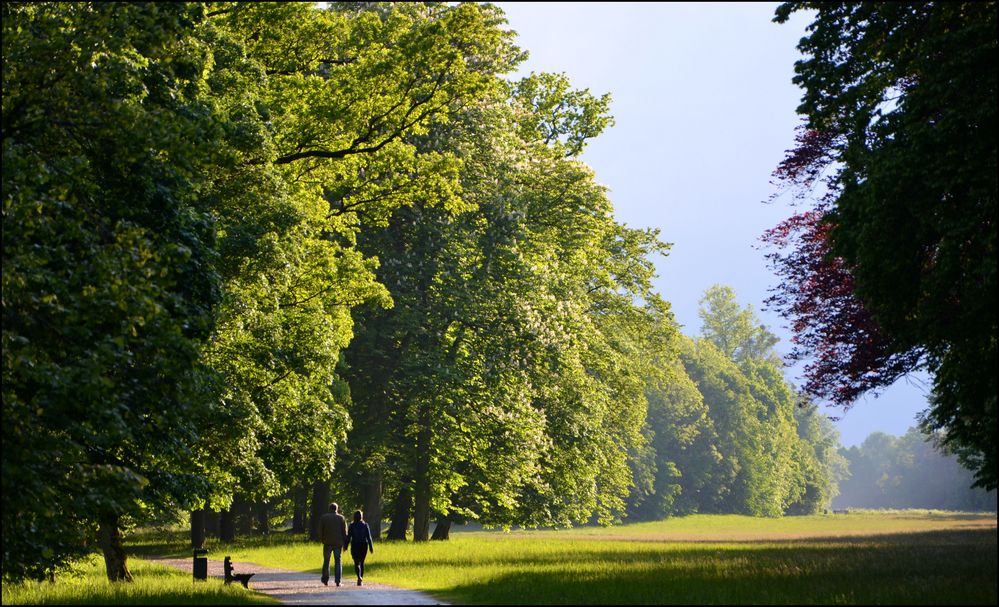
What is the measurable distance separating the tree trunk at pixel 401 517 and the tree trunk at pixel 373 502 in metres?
1.17

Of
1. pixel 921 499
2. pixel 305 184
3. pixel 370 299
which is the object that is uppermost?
pixel 305 184

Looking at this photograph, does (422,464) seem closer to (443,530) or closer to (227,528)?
(443,530)

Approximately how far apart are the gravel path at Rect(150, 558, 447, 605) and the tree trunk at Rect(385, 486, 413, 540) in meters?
11.8

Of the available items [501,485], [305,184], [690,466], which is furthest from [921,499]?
[305,184]

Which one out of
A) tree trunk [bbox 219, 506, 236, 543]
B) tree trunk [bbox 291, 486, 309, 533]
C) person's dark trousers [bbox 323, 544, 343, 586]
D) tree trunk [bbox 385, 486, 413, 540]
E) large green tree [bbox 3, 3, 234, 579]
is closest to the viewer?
large green tree [bbox 3, 3, 234, 579]

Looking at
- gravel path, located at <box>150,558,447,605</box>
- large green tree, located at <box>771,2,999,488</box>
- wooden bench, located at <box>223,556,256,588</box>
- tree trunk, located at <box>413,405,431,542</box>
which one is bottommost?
gravel path, located at <box>150,558,447,605</box>

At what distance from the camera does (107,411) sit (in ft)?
47.5

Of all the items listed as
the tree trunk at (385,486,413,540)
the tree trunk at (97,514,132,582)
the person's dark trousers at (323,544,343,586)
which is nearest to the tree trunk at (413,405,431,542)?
the tree trunk at (385,486,413,540)

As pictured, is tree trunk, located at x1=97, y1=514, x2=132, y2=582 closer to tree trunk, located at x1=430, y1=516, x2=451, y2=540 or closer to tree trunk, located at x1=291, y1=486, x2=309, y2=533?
tree trunk, located at x1=430, y1=516, x2=451, y2=540

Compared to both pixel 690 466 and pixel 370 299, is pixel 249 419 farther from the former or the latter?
pixel 690 466

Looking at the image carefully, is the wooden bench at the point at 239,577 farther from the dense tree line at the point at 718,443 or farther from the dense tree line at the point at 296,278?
the dense tree line at the point at 718,443

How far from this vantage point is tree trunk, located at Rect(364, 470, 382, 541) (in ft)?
123

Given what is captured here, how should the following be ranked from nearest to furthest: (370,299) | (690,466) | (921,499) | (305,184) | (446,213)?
1. (305,184)
2. (370,299)
3. (446,213)
4. (690,466)
5. (921,499)

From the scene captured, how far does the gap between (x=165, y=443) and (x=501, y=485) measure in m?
19.6
